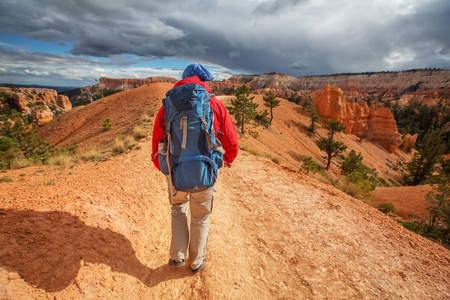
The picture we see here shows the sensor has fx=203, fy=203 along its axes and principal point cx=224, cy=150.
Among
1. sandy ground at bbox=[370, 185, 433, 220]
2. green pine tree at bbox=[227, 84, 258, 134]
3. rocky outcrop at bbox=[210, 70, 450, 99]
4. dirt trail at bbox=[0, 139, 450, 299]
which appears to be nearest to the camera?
dirt trail at bbox=[0, 139, 450, 299]

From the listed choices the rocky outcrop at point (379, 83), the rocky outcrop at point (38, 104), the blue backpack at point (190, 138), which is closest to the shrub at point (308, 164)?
the blue backpack at point (190, 138)

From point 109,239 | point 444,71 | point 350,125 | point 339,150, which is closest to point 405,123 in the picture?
point 350,125

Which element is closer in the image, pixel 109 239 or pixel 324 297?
pixel 324 297

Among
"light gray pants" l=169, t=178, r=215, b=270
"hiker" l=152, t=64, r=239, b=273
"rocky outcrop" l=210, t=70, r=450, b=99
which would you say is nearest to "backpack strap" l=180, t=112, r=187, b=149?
"hiker" l=152, t=64, r=239, b=273

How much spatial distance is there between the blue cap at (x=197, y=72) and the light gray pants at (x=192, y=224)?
1.40 metres

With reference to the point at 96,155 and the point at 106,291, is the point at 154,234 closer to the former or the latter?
the point at 106,291

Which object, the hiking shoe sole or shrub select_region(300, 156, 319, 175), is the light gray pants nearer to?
the hiking shoe sole

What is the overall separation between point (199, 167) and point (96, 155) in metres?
6.20

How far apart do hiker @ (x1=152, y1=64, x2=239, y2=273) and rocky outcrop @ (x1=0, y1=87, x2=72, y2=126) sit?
61.3 m

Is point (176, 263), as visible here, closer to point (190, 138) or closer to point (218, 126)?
point (190, 138)

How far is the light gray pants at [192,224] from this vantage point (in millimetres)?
2393

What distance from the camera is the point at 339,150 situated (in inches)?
952

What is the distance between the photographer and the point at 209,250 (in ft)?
10.2

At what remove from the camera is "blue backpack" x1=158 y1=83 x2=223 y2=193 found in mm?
2109
